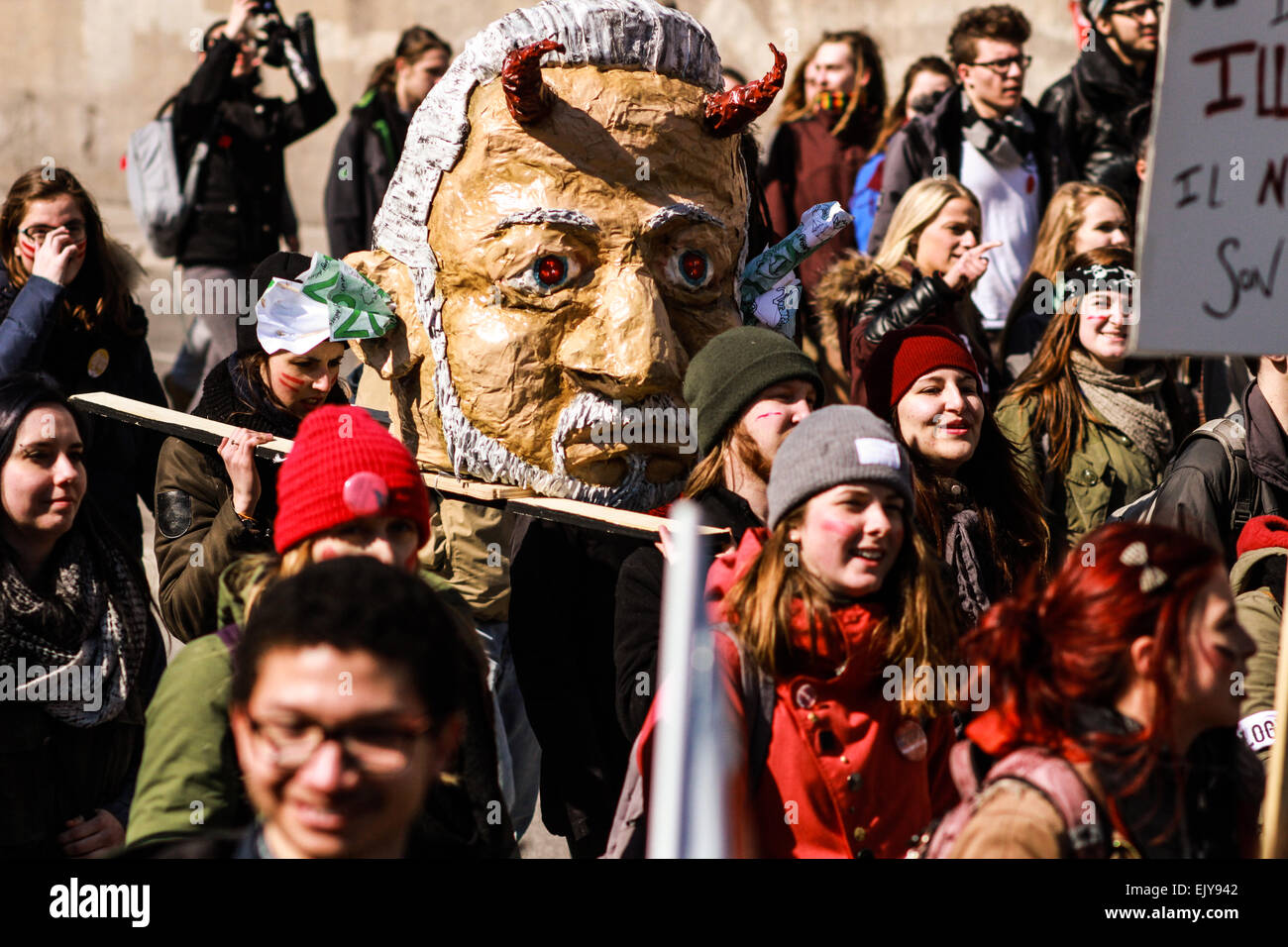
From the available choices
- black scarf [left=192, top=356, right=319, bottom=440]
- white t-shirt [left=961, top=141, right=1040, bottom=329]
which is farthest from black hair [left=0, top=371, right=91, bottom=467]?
white t-shirt [left=961, top=141, right=1040, bottom=329]

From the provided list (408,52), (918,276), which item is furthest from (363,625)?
(408,52)

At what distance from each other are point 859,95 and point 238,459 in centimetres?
464

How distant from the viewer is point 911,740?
337 centimetres

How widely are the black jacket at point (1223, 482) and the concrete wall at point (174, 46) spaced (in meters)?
7.56

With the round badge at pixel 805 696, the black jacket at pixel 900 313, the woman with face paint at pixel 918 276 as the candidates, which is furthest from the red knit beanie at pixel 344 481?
the woman with face paint at pixel 918 276

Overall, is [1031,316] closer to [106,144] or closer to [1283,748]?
[1283,748]

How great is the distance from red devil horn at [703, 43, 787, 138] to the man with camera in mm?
3131

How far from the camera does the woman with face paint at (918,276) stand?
5883 mm

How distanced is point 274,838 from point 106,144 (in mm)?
10757

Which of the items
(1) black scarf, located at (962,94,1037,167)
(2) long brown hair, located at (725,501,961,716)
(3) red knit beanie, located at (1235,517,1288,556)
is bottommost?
(2) long brown hair, located at (725,501,961,716)

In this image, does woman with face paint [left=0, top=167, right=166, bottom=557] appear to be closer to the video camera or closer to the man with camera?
the man with camera

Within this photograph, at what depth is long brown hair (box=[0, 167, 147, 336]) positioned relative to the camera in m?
5.14

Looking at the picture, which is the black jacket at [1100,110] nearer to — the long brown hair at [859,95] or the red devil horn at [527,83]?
the long brown hair at [859,95]
